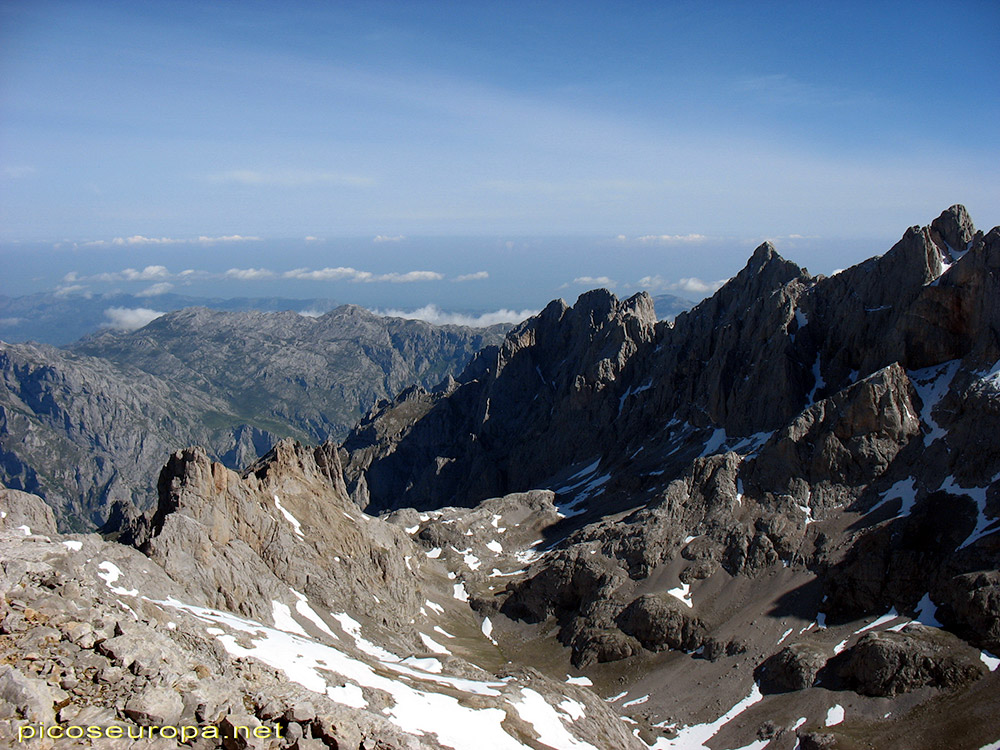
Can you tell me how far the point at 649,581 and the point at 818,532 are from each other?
2582 centimetres

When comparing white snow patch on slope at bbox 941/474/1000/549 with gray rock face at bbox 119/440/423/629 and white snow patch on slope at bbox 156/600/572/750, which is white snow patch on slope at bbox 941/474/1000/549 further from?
gray rock face at bbox 119/440/423/629

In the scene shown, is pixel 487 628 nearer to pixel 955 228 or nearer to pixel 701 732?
pixel 701 732

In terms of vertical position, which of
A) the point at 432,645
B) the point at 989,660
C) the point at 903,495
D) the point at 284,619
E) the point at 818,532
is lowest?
the point at 432,645

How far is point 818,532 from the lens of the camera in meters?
91.2

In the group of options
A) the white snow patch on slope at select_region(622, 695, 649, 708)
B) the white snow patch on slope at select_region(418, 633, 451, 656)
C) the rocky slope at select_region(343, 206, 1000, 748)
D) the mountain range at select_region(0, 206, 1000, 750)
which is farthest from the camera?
the white snow patch on slope at select_region(418, 633, 451, 656)

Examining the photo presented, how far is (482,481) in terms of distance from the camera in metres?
194

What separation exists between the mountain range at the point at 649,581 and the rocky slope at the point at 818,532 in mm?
358

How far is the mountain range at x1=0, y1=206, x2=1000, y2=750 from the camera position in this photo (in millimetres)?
33688

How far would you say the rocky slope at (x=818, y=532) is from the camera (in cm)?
6631

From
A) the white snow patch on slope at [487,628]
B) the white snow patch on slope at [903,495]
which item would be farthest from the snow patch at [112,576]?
the white snow patch on slope at [903,495]

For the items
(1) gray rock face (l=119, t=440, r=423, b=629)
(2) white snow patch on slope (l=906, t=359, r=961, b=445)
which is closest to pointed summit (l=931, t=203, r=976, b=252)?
(2) white snow patch on slope (l=906, t=359, r=961, b=445)

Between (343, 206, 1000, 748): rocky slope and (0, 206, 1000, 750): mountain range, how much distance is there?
14.1 inches

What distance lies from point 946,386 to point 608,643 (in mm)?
64829

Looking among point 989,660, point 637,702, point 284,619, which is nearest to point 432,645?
point 284,619
